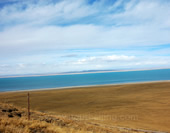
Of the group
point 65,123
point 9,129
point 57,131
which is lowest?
point 65,123

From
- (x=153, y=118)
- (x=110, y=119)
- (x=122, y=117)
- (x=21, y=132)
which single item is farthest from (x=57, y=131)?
(x=153, y=118)

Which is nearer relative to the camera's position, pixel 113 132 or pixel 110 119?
pixel 113 132

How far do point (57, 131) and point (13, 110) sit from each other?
7.23 metres

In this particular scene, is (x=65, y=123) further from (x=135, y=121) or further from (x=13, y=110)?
(x=135, y=121)

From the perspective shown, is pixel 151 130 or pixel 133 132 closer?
pixel 133 132

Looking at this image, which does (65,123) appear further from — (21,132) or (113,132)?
(21,132)

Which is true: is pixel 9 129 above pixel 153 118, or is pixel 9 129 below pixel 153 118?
above

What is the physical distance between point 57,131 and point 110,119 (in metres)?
9.86

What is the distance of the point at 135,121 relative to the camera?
15695mm

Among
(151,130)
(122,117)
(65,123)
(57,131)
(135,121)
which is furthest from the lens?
(122,117)

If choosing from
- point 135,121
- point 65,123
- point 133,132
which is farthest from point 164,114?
point 65,123

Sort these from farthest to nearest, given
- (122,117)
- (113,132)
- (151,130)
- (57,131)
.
A: (122,117)
(151,130)
(113,132)
(57,131)

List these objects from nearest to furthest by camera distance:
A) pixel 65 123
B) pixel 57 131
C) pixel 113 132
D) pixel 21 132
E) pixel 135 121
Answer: pixel 21 132 → pixel 57 131 → pixel 113 132 → pixel 65 123 → pixel 135 121

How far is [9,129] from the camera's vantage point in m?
6.67
